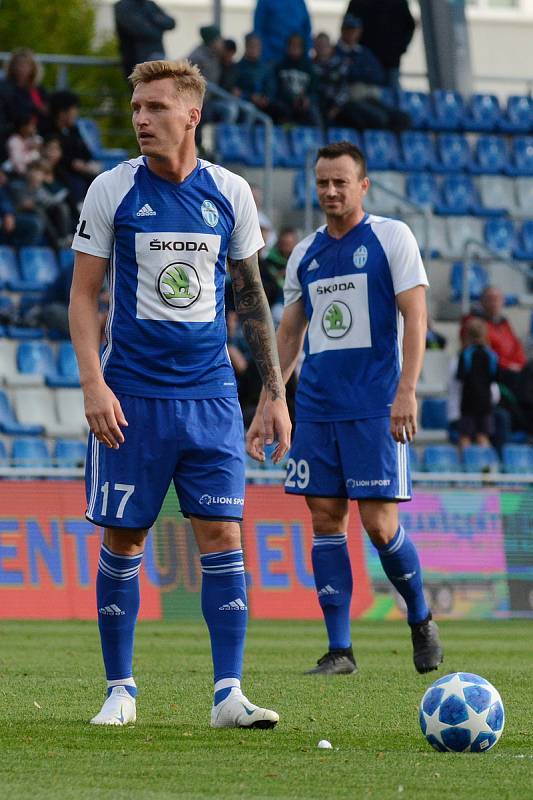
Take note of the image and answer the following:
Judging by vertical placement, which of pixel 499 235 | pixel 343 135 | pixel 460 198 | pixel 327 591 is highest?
pixel 343 135

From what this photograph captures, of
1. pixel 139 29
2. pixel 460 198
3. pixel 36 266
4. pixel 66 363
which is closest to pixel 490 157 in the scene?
pixel 460 198

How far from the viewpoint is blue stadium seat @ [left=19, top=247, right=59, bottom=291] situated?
1695 cm

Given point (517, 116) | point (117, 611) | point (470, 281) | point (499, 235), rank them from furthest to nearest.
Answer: point (517, 116)
point (499, 235)
point (470, 281)
point (117, 611)

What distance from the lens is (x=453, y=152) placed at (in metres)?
22.0

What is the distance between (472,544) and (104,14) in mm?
39718

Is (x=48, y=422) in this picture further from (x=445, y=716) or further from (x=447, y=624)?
(x=445, y=716)

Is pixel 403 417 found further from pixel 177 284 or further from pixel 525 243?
pixel 525 243

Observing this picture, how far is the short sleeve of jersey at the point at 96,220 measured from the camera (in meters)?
5.96

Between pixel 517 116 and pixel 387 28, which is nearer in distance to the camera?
pixel 387 28

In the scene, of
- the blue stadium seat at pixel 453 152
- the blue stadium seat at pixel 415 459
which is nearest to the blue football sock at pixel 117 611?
the blue stadium seat at pixel 415 459

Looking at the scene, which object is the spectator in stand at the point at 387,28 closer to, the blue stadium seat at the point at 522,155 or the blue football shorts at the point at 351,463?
the blue stadium seat at the point at 522,155

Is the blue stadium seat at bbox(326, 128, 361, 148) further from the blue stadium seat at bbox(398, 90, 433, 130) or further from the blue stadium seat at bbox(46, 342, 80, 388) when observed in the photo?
the blue stadium seat at bbox(46, 342, 80, 388)

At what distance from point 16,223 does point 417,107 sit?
7540mm

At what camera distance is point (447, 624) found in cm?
1319
